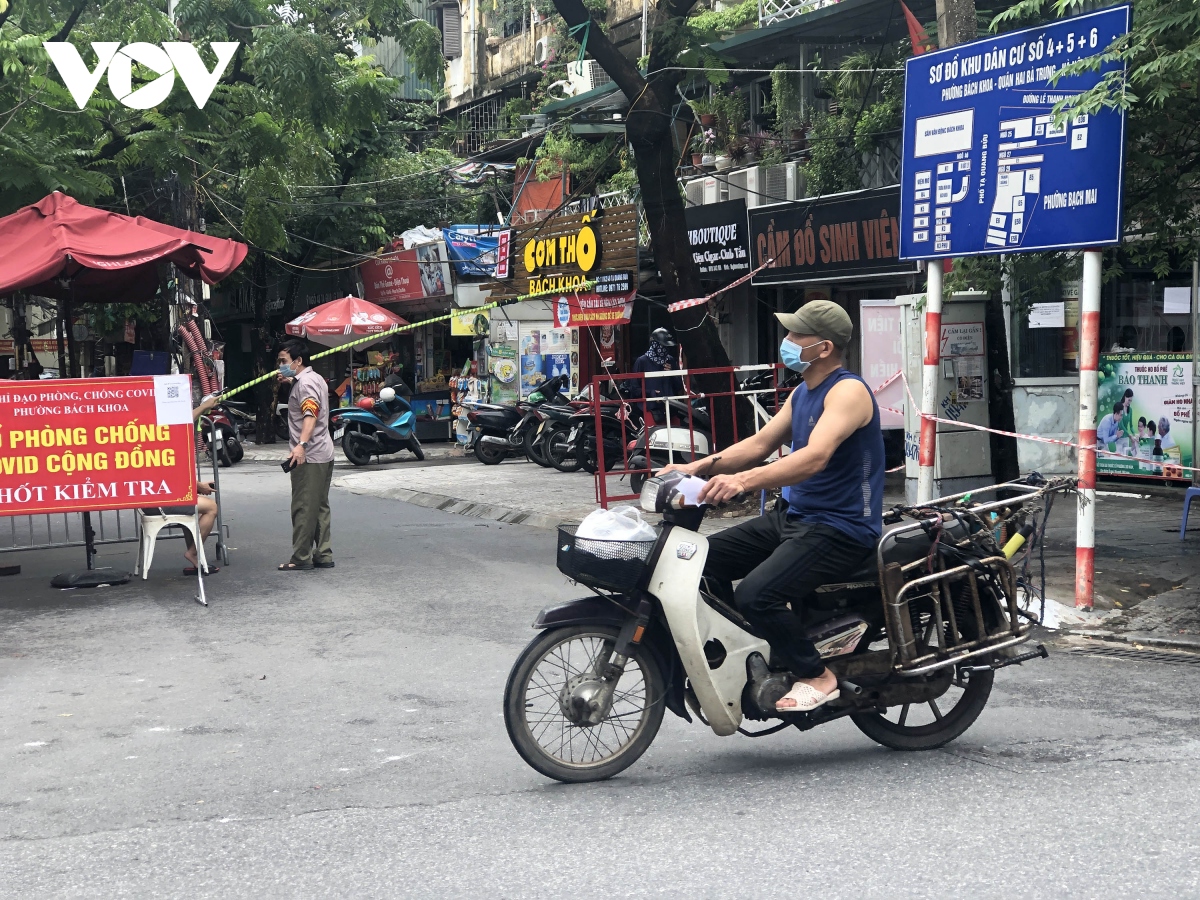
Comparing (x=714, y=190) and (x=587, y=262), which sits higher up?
(x=714, y=190)

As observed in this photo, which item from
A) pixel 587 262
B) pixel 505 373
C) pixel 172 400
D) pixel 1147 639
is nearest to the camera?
pixel 1147 639

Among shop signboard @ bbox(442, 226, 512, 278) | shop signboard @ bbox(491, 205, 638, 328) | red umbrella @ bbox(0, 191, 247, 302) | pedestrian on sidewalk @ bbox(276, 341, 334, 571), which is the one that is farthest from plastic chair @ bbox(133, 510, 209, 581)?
shop signboard @ bbox(442, 226, 512, 278)

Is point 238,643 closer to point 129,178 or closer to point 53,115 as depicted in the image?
point 53,115

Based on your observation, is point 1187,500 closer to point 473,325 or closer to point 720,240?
point 720,240

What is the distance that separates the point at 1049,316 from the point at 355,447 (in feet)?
37.6

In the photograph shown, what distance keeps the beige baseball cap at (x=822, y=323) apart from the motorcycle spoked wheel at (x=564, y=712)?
1.39 m

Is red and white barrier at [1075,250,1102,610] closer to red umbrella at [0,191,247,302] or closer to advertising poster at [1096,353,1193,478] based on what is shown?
advertising poster at [1096,353,1193,478]

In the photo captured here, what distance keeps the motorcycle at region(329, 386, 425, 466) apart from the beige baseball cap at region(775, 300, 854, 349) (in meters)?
16.9

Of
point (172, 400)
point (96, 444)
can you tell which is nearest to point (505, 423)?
point (172, 400)

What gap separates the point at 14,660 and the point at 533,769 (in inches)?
162

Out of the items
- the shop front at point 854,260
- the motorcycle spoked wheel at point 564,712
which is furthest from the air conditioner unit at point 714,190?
the motorcycle spoked wheel at point 564,712

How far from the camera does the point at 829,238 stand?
15.9m

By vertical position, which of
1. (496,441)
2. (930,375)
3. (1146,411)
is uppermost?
(930,375)

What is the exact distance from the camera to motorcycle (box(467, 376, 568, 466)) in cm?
2017
